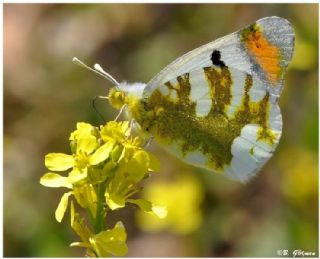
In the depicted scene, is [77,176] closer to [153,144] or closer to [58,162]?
[58,162]

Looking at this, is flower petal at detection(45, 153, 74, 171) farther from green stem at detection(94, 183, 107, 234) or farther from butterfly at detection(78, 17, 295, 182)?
butterfly at detection(78, 17, 295, 182)

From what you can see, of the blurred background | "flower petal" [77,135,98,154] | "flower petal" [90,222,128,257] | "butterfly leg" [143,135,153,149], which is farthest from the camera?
the blurred background

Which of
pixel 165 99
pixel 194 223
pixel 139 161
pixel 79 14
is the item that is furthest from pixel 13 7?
pixel 139 161

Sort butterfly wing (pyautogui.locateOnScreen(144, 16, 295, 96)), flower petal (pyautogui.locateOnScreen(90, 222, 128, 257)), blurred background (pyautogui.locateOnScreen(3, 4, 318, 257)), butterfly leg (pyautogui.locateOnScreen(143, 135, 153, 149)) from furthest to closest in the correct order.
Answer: blurred background (pyautogui.locateOnScreen(3, 4, 318, 257))
butterfly wing (pyautogui.locateOnScreen(144, 16, 295, 96))
butterfly leg (pyautogui.locateOnScreen(143, 135, 153, 149))
flower petal (pyautogui.locateOnScreen(90, 222, 128, 257))

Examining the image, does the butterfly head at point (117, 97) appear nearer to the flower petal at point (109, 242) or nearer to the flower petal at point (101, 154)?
the flower petal at point (101, 154)

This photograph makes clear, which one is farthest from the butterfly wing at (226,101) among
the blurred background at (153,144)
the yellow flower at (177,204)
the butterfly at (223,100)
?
the yellow flower at (177,204)

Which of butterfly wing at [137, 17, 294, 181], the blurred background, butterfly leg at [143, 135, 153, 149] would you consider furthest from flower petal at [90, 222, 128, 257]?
the blurred background

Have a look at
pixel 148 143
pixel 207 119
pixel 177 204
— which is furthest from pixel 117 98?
pixel 177 204
